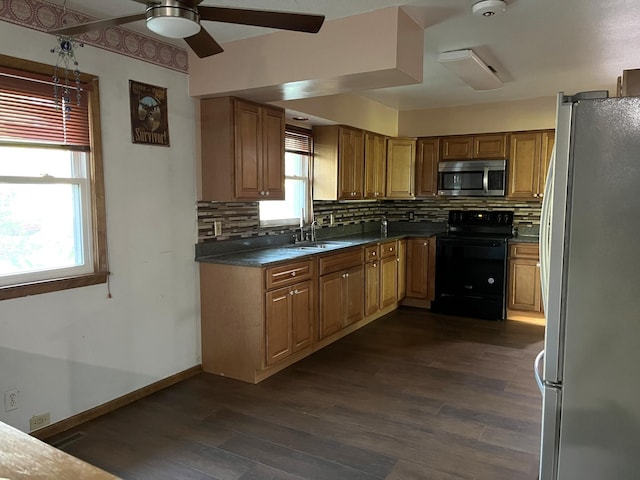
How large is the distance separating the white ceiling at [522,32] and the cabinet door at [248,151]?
1.77 feet

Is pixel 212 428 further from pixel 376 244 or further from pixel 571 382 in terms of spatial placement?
pixel 376 244

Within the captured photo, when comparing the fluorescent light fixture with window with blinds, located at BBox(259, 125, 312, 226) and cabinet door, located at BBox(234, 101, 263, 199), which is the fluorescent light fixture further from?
window with blinds, located at BBox(259, 125, 312, 226)

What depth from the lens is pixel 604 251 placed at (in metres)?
1.60

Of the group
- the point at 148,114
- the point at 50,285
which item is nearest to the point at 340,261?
the point at 148,114

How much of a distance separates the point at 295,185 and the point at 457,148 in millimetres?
2128

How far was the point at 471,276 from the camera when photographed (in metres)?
5.42

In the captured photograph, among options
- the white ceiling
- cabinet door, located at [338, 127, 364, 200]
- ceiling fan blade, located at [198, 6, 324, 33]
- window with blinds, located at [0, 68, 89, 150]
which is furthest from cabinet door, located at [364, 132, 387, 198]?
ceiling fan blade, located at [198, 6, 324, 33]

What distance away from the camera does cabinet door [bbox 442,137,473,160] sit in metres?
5.67

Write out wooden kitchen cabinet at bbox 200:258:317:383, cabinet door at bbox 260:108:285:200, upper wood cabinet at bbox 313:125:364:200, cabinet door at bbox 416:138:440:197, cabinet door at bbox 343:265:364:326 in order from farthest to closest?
cabinet door at bbox 416:138:440:197 → upper wood cabinet at bbox 313:125:364:200 → cabinet door at bbox 343:265:364:326 → cabinet door at bbox 260:108:285:200 → wooden kitchen cabinet at bbox 200:258:317:383

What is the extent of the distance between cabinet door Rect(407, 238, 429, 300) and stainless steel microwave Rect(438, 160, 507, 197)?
685 millimetres

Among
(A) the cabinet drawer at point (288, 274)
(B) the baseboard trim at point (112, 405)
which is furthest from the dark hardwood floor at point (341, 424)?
(A) the cabinet drawer at point (288, 274)

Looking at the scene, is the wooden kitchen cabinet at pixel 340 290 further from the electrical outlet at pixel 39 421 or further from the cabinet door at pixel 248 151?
the electrical outlet at pixel 39 421

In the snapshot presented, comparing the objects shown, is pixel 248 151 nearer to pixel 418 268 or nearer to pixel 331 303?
pixel 331 303

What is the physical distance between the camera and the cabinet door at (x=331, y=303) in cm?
421
